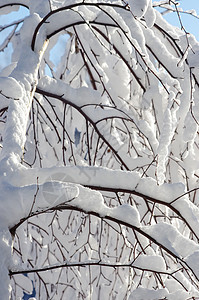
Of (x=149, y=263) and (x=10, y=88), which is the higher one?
(x=10, y=88)

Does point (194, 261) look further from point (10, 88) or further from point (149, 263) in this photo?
point (10, 88)

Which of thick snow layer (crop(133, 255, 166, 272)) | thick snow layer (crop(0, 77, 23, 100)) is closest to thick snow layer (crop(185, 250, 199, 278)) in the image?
thick snow layer (crop(133, 255, 166, 272))

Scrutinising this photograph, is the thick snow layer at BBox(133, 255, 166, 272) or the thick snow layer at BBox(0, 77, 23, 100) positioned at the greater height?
the thick snow layer at BBox(0, 77, 23, 100)

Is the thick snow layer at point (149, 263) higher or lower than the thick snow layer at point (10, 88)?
lower

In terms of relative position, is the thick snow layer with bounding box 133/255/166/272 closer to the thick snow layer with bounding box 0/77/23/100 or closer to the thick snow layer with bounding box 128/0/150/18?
the thick snow layer with bounding box 0/77/23/100

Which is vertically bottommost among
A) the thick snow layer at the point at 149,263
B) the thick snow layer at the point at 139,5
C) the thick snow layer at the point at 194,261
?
the thick snow layer at the point at 194,261

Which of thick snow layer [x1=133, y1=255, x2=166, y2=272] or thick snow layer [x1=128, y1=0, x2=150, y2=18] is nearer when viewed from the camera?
thick snow layer [x1=133, y1=255, x2=166, y2=272]

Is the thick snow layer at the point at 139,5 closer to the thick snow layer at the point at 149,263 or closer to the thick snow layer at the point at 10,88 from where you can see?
the thick snow layer at the point at 10,88

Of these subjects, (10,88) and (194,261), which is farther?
(10,88)

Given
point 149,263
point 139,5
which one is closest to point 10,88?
point 139,5

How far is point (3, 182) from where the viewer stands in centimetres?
133

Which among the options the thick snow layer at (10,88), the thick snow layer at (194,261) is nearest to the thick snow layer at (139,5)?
the thick snow layer at (10,88)

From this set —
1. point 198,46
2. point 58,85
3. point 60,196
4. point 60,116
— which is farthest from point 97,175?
point 60,116

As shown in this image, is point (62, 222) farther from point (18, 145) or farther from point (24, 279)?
point (18, 145)
